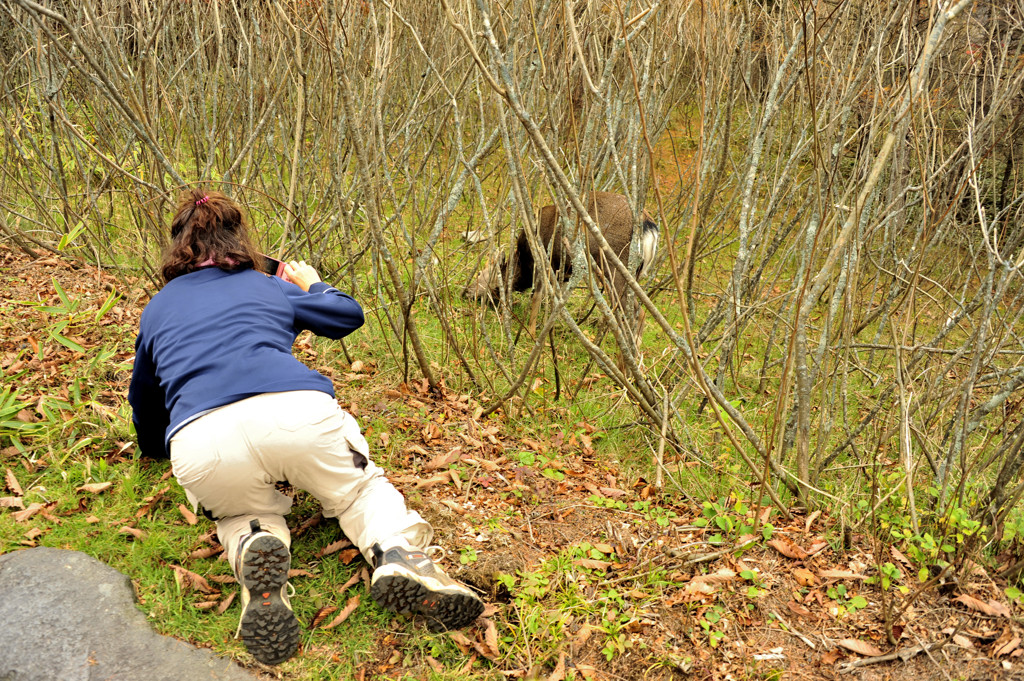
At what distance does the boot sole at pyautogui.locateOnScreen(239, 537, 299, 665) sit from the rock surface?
111mm

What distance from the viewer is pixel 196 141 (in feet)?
16.2

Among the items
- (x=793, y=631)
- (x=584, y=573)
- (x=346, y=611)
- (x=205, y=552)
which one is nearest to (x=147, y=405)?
(x=205, y=552)

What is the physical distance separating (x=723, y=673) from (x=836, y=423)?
350 cm

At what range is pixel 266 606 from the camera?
2.60 meters

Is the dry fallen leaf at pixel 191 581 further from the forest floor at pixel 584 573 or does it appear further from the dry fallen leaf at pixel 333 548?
the dry fallen leaf at pixel 333 548

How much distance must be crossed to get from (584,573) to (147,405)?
2.04m

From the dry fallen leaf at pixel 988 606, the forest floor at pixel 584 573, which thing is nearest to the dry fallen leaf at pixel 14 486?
the forest floor at pixel 584 573

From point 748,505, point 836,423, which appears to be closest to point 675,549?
point 748,505

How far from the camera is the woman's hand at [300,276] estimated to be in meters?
3.30

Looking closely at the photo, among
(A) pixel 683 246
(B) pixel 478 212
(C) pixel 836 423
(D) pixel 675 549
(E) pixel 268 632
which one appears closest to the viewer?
(E) pixel 268 632

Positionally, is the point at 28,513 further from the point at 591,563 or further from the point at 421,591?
the point at 591,563

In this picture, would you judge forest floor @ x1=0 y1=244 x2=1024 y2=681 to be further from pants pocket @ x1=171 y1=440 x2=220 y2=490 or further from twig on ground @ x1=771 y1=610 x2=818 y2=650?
pants pocket @ x1=171 y1=440 x2=220 y2=490

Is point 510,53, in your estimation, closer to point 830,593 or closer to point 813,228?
point 813,228

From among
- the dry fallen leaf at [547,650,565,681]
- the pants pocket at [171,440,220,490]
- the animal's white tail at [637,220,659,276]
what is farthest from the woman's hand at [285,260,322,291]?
the animal's white tail at [637,220,659,276]
